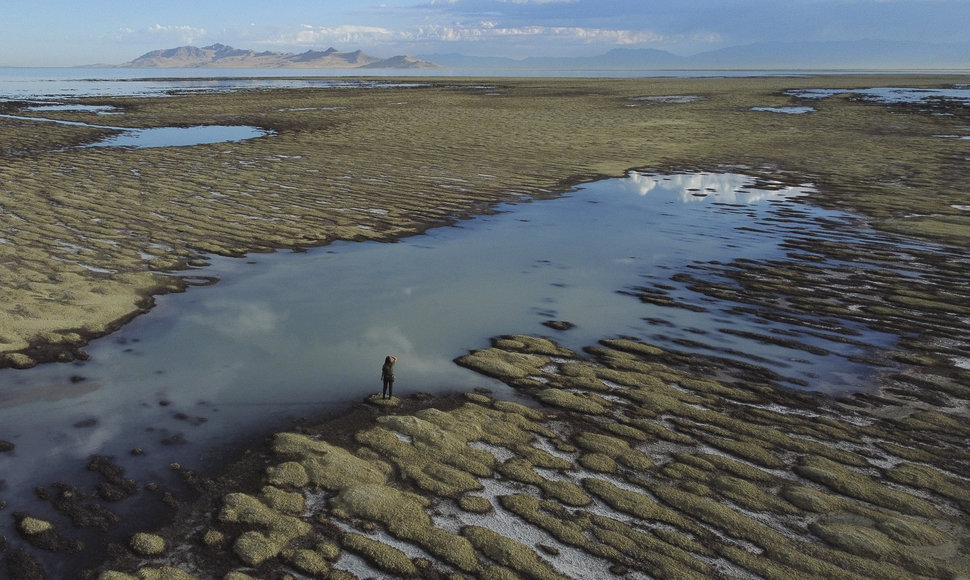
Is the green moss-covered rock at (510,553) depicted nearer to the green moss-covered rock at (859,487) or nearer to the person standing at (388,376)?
the person standing at (388,376)

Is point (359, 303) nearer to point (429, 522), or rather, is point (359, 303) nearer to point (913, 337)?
point (429, 522)

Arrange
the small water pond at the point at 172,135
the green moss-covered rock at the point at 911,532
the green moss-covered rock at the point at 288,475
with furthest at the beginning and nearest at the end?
1. the small water pond at the point at 172,135
2. the green moss-covered rock at the point at 288,475
3. the green moss-covered rock at the point at 911,532

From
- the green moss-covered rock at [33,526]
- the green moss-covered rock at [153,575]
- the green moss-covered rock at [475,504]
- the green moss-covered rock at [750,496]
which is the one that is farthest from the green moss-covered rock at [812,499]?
the green moss-covered rock at [33,526]

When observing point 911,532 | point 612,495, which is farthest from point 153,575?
point 911,532

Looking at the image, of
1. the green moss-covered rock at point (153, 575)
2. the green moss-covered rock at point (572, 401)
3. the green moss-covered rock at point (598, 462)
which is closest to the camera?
the green moss-covered rock at point (153, 575)

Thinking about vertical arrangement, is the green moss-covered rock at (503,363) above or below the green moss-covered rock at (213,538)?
above

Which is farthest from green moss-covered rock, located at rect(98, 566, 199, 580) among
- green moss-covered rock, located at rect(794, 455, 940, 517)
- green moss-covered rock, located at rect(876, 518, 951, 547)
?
green moss-covered rock, located at rect(876, 518, 951, 547)

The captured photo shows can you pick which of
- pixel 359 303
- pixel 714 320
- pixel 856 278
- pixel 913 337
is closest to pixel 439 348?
pixel 359 303
